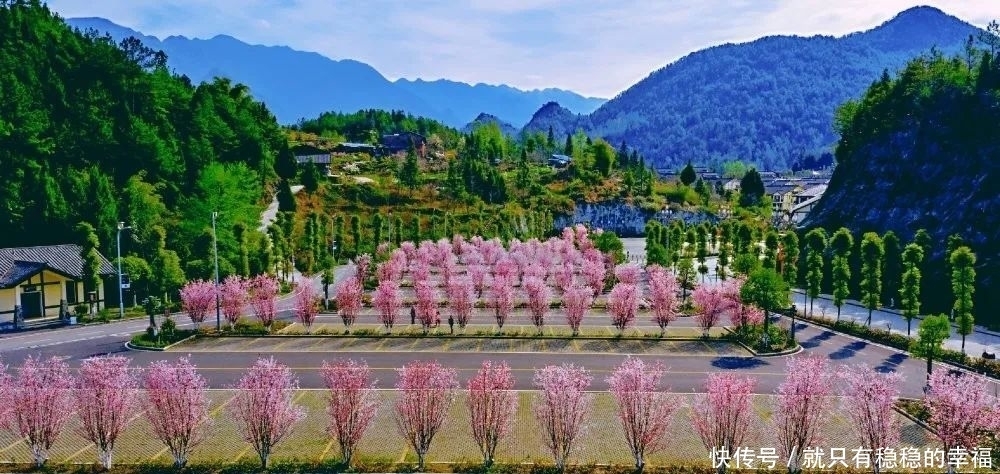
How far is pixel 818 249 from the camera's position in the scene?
49.4 meters

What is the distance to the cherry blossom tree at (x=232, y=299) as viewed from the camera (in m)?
39.8

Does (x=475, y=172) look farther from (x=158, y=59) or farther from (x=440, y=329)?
(x=440, y=329)

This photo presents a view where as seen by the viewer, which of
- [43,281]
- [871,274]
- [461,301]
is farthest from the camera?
[43,281]

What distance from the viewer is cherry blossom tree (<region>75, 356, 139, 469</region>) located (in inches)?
811

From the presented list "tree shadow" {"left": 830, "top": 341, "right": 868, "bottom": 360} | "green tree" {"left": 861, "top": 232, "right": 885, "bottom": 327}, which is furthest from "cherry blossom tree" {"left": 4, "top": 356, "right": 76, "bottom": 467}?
"green tree" {"left": 861, "top": 232, "right": 885, "bottom": 327}

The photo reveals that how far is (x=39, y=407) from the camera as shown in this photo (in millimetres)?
20719

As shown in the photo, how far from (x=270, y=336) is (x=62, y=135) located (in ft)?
136

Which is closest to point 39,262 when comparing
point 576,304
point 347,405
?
point 576,304

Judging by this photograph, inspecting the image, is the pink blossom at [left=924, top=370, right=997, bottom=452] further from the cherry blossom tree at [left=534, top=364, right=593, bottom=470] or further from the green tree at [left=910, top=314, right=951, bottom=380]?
the cherry blossom tree at [left=534, top=364, right=593, bottom=470]

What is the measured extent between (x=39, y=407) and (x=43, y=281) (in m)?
31.2

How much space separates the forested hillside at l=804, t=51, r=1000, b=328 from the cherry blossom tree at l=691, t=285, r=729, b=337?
64.2 feet

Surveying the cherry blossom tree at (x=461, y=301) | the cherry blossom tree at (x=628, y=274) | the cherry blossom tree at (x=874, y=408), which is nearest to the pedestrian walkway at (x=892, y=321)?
the cherry blossom tree at (x=628, y=274)

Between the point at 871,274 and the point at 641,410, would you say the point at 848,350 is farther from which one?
the point at 641,410

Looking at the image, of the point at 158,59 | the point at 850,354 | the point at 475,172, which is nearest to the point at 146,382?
the point at 850,354
